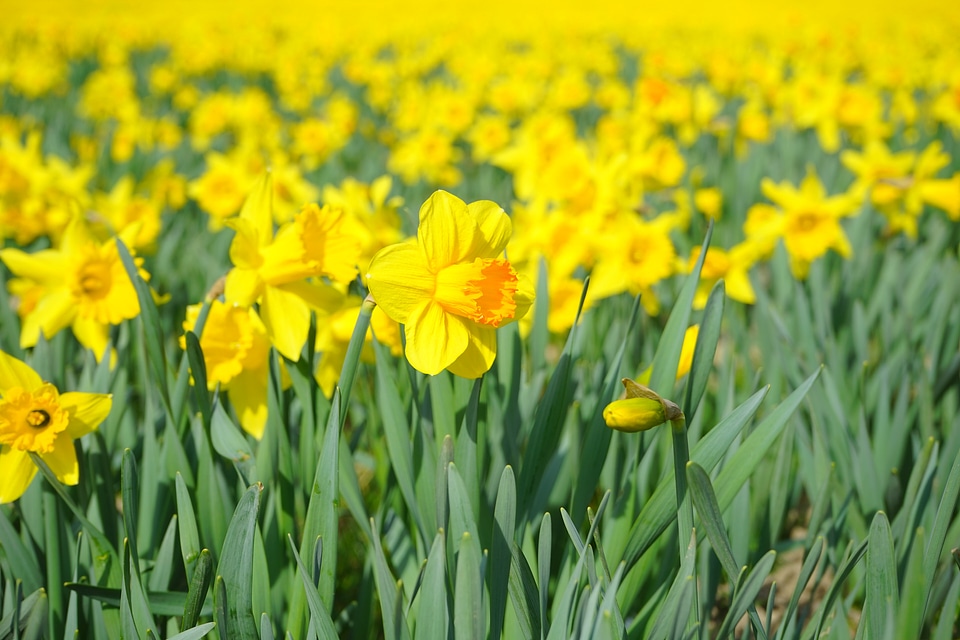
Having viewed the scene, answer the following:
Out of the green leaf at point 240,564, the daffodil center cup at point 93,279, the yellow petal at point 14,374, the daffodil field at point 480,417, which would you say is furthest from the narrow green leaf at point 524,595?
the daffodil center cup at point 93,279

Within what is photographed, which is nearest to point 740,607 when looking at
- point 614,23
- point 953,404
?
point 953,404

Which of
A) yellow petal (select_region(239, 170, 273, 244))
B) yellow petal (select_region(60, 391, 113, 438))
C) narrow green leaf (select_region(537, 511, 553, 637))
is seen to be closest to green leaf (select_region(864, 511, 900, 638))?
narrow green leaf (select_region(537, 511, 553, 637))

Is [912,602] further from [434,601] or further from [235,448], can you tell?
[235,448]

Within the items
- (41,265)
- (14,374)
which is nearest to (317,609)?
(14,374)

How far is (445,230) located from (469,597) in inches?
18.3

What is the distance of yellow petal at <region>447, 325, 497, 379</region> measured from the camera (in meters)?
0.93

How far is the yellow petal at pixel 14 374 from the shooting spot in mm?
1039

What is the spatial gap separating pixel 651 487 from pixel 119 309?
110cm

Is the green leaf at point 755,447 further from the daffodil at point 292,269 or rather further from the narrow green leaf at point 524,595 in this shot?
the daffodil at point 292,269

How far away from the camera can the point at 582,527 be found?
4.02 feet

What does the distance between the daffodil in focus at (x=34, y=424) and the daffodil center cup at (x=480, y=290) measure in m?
0.60

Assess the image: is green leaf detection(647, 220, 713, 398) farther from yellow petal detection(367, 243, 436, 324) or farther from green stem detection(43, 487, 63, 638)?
green stem detection(43, 487, 63, 638)

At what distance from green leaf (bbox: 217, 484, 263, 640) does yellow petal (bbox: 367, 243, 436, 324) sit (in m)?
0.29

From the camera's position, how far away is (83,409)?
106 cm
